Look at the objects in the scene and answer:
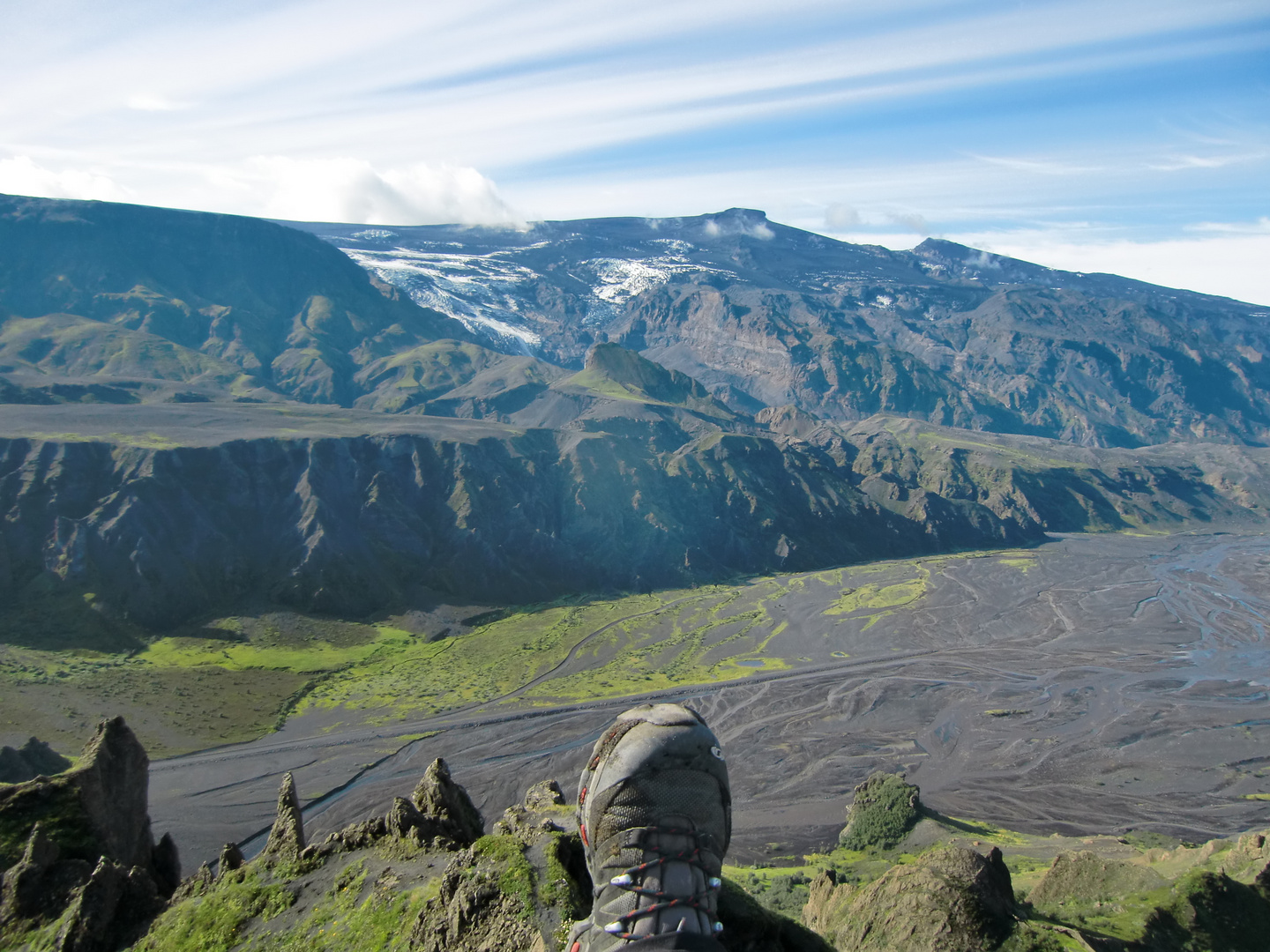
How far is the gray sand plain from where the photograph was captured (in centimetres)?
5569

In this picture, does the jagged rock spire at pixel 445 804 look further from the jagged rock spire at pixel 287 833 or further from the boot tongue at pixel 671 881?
the boot tongue at pixel 671 881

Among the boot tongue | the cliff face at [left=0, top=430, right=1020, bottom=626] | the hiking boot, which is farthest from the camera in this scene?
the cliff face at [left=0, top=430, right=1020, bottom=626]

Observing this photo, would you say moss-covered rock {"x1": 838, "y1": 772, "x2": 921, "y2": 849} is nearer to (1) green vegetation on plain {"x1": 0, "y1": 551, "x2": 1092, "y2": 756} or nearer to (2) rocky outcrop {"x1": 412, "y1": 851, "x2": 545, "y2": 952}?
(1) green vegetation on plain {"x1": 0, "y1": 551, "x2": 1092, "y2": 756}

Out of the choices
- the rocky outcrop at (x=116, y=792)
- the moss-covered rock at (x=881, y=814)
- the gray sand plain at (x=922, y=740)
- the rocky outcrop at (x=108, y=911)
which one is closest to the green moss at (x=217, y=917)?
the rocky outcrop at (x=108, y=911)

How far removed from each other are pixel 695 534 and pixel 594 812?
12947 centimetres

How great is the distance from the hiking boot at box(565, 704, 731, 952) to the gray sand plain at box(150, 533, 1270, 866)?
43679mm

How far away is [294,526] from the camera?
107m

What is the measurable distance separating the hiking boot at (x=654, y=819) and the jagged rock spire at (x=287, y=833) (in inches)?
410

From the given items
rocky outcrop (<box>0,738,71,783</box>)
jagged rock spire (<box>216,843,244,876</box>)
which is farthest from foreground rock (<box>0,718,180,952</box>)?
rocky outcrop (<box>0,738,71,783</box>)

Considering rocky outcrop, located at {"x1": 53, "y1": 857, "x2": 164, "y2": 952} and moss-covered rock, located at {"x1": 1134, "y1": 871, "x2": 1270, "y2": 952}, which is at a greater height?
Answer: rocky outcrop, located at {"x1": 53, "y1": 857, "x2": 164, "y2": 952}

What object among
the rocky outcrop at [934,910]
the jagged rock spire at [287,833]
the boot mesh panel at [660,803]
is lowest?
the rocky outcrop at [934,910]

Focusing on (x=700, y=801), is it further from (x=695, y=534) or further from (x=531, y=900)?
(x=695, y=534)

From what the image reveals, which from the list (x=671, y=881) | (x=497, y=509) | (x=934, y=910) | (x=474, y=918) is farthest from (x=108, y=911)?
(x=497, y=509)

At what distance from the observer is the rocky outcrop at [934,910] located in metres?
17.2
